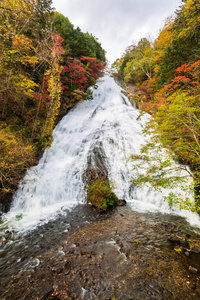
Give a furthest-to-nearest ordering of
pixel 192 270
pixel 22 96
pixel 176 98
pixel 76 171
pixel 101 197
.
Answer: pixel 22 96, pixel 76 171, pixel 101 197, pixel 176 98, pixel 192 270

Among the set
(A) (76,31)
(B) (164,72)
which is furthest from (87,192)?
(A) (76,31)

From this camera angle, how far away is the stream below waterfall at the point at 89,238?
2633 mm

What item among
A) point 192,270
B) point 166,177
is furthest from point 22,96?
point 192,270

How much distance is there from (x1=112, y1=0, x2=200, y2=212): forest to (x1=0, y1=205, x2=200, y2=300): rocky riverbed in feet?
A: 4.91

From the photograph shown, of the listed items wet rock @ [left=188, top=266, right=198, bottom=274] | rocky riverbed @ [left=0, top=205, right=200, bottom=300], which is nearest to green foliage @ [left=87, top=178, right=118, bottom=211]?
rocky riverbed @ [left=0, top=205, right=200, bottom=300]

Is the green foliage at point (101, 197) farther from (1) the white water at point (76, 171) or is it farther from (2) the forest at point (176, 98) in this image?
(2) the forest at point (176, 98)

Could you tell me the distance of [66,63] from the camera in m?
15.3

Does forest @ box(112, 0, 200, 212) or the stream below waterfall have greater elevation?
forest @ box(112, 0, 200, 212)

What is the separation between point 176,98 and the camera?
4715mm

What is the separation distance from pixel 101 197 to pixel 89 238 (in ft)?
7.84

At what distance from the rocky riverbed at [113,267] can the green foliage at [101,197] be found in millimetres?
1568

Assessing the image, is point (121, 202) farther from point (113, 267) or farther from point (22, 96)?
point (22, 96)

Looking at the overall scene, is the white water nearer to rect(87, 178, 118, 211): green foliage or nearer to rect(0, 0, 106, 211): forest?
rect(87, 178, 118, 211): green foliage

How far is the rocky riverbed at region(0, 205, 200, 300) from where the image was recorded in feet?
8.29
